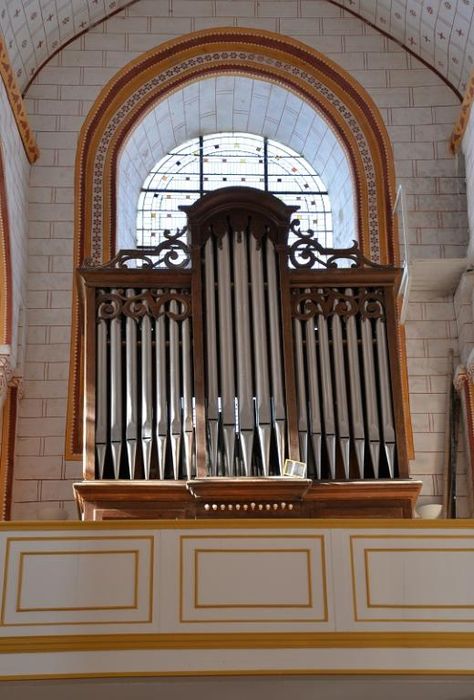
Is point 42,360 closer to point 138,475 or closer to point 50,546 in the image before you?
point 138,475

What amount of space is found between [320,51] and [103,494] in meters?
5.98

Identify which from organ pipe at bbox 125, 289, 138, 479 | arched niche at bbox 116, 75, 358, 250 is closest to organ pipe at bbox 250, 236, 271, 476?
organ pipe at bbox 125, 289, 138, 479

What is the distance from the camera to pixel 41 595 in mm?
9039

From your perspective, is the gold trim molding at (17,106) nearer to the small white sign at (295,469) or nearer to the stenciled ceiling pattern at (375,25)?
the stenciled ceiling pattern at (375,25)

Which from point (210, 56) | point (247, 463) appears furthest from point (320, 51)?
point (247, 463)

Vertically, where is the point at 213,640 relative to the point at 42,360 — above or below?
below

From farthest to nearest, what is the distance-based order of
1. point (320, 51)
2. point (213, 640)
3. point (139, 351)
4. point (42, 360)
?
point (320, 51) < point (42, 360) < point (139, 351) < point (213, 640)

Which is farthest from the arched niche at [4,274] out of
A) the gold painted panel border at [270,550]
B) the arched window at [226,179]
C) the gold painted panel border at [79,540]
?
the gold painted panel border at [270,550]

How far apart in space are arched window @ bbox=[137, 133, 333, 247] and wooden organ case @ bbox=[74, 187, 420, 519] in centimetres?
271

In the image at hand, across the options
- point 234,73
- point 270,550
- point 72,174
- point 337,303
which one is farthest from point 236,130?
point 270,550

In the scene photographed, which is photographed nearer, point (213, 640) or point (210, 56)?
point (213, 640)

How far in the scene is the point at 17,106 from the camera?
1270cm

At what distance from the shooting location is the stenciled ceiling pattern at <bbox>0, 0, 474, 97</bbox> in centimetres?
1288

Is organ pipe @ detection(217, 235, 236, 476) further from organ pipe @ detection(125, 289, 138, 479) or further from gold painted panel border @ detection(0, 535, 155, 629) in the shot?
gold painted panel border @ detection(0, 535, 155, 629)
